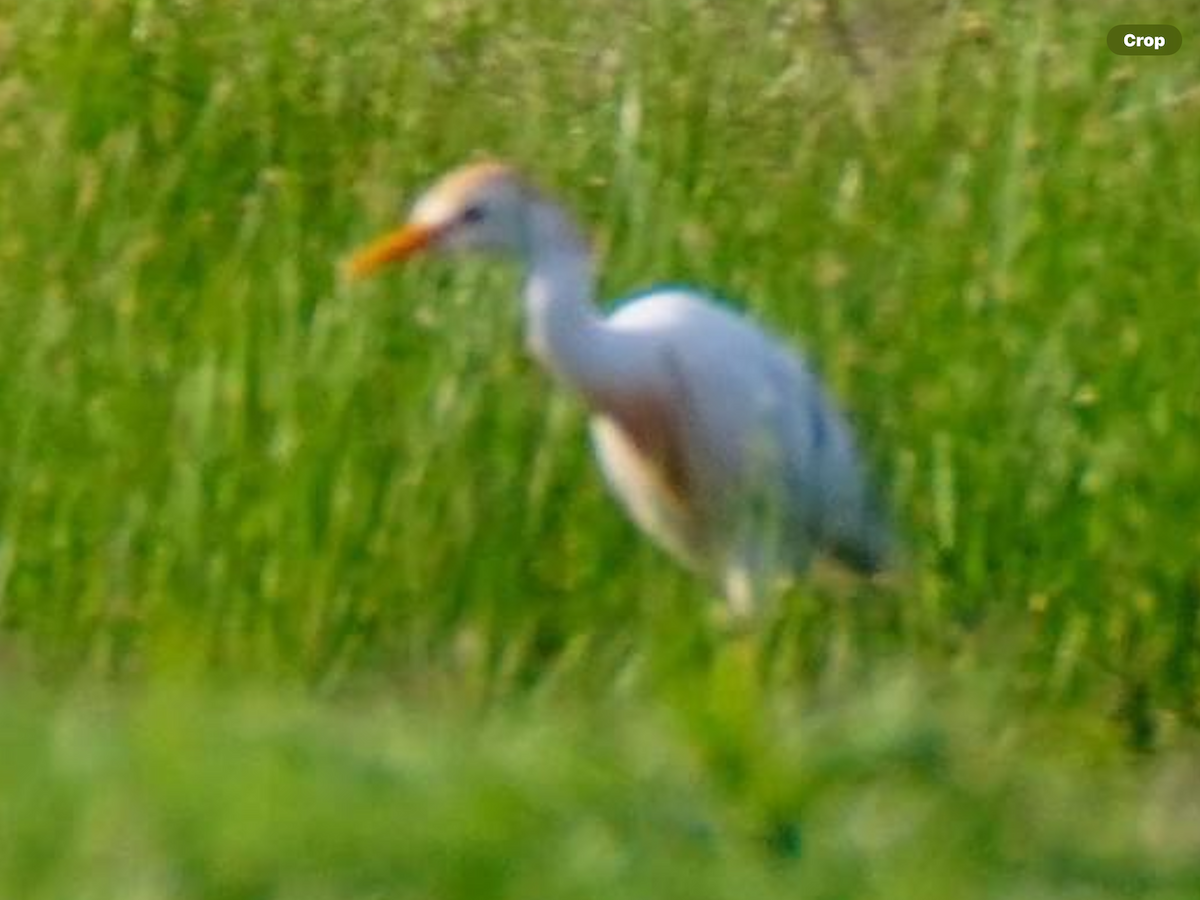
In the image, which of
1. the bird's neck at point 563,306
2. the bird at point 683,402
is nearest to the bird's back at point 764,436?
the bird at point 683,402

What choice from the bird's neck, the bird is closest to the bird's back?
the bird

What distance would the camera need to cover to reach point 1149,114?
733cm

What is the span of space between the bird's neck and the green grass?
127mm

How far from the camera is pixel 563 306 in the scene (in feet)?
22.0

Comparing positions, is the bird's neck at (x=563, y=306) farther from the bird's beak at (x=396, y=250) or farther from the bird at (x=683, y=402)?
the bird's beak at (x=396, y=250)

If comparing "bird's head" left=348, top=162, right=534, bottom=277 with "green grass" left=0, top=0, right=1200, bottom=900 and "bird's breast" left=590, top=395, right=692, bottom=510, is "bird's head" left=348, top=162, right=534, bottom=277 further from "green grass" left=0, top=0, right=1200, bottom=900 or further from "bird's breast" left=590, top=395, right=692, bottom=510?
"bird's breast" left=590, top=395, right=692, bottom=510

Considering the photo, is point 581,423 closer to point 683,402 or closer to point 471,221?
point 683,402

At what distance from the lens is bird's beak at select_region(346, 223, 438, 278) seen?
6.66m

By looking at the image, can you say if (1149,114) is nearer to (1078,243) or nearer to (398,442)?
(1078,243)

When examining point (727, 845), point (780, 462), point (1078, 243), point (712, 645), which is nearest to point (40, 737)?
point (727, 845)

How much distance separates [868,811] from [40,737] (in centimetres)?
87

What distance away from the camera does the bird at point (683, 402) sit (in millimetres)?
6684

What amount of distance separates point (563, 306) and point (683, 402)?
0.26 m

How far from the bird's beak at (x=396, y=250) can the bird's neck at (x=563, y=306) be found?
15cm
